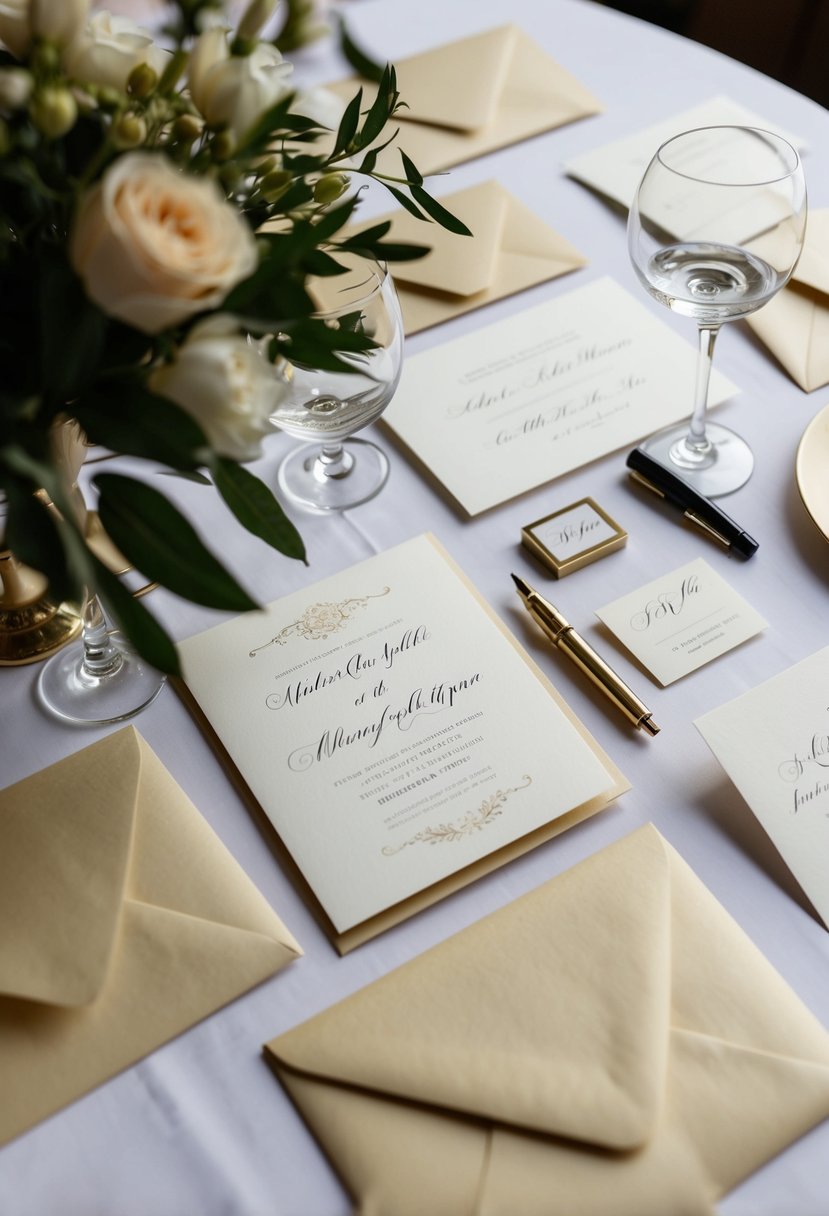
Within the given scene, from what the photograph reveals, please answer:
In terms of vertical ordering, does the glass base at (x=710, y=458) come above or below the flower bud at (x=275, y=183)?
below

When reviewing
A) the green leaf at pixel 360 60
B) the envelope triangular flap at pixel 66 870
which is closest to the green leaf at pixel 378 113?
the green leaf at pixel 360 60

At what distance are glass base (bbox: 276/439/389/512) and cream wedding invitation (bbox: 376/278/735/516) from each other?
4 centimetres

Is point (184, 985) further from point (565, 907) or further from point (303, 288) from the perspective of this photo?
point (303, 288)

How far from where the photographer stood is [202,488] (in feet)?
3.21

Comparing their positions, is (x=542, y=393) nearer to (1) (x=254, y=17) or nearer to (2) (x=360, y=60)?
(2) (x=360, y=60)

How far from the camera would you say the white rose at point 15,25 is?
574 millimetres

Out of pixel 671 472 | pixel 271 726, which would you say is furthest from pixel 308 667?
pixel 671 472

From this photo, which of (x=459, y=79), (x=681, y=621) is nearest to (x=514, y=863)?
(x=681, y=621)

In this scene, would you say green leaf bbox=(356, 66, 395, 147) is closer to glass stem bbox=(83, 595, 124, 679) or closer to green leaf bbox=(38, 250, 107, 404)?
green leaf bbox=(38, 250, 107, 404)

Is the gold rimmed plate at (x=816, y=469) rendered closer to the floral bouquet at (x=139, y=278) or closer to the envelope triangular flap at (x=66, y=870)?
the floral bouquet at (x=139, y=278)

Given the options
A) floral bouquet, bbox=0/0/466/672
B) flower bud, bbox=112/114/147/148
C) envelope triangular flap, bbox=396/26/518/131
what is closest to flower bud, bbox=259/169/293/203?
floral bouquet, bbox=0/0/466/672

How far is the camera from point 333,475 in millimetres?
978

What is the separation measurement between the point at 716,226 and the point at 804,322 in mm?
249

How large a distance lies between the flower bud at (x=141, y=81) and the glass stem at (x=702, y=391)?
492mm
